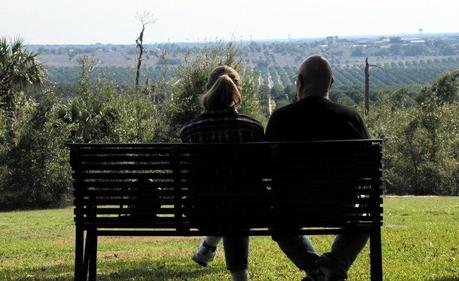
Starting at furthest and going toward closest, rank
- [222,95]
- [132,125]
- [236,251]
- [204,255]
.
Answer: [132,125]
[204,255]
[222,95]
[236,251]

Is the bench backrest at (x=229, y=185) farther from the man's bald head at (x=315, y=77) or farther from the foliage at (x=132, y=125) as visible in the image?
the foliage at (x=132, y=125)

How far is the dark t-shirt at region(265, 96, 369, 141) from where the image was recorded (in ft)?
17.8

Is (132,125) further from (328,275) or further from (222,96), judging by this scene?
(328,275)

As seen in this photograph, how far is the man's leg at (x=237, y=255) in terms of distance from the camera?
554 cm

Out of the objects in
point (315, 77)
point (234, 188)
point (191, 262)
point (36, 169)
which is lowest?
point (36, 169)

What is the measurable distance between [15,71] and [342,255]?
108 feet

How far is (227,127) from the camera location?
5.64 meters

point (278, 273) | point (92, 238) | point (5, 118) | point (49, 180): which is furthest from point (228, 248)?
point (5, 118)

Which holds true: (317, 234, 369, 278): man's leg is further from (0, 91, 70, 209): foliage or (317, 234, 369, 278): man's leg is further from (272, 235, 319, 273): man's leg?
(0, 91, 70, 209): foliage

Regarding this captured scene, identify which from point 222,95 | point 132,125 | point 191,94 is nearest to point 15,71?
point 132,125

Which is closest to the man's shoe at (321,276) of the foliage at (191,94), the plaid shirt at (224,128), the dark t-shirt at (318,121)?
the dark t-shirt at (318,121)

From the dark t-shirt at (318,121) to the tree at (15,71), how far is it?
3113cm

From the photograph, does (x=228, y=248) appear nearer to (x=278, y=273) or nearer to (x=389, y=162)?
(x=278, y=273)

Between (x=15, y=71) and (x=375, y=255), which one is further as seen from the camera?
(x=15, y=71)
